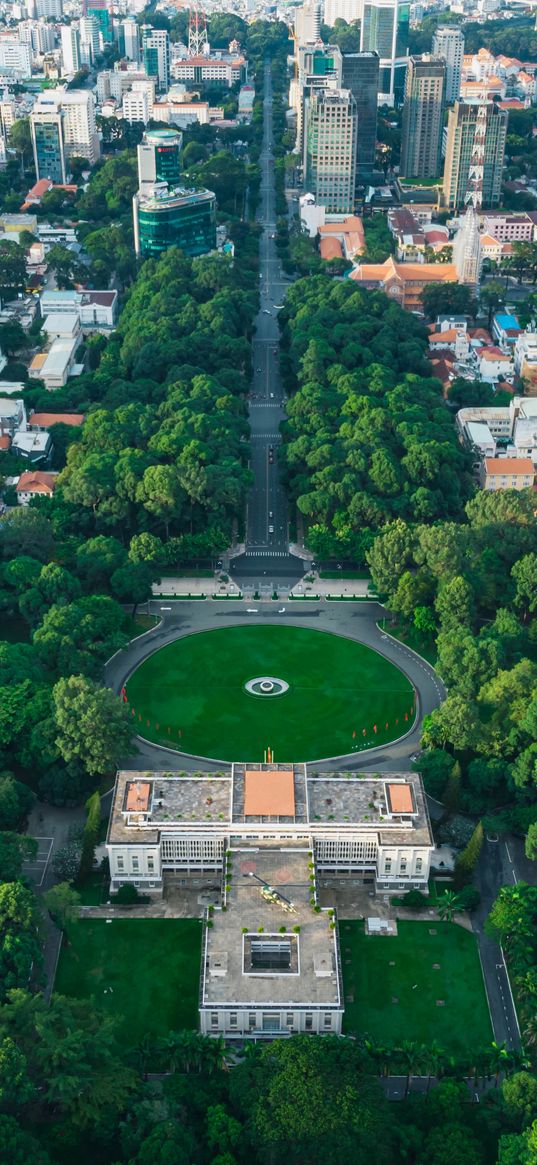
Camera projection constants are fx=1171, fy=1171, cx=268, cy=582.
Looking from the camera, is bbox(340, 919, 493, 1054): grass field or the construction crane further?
the construction crane

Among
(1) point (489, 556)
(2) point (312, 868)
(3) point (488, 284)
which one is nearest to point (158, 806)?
(2) point (312, 868)

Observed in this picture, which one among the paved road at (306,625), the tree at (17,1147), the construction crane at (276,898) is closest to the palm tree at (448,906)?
the construction crane at (276,898)

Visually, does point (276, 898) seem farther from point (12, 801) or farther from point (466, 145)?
point (466, 145)

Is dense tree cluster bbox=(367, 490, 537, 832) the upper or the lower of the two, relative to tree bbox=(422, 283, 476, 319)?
lower

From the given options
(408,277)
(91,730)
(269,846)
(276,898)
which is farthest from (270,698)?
(408,277)

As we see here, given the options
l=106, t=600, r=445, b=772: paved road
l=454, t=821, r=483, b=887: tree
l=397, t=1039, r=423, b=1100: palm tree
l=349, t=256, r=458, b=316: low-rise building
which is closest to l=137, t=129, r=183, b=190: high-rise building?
l=349, t=256, r=458, b=316: low-rise building

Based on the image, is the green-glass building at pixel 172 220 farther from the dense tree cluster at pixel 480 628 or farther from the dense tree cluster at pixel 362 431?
the dense tree cluster at pixel 480 628

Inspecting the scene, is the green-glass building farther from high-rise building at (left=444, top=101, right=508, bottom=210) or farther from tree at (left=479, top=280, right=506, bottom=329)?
high-rise building at (left=444, top=101, right=508, bottom=210)
